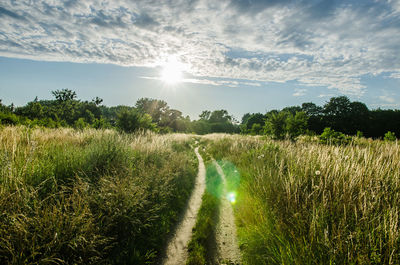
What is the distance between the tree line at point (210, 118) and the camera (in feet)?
57.2

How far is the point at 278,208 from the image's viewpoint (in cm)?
372

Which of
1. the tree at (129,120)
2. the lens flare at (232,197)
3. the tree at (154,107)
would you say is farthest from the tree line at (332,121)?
the tree at (154,107)

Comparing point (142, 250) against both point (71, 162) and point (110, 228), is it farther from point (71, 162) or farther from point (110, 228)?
point (71, 162)

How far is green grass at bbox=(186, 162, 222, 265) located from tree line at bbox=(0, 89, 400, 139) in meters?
7.15

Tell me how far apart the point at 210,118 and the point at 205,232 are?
390ft

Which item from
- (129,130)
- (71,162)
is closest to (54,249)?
(71,162)

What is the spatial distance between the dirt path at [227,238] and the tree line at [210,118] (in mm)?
7373

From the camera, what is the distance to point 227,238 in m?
4.74

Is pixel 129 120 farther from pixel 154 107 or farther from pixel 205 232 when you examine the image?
pixel 154 107

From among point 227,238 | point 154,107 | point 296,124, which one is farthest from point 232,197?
point 154,107

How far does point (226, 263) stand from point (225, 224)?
169cm

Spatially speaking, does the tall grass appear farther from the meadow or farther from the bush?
the bush

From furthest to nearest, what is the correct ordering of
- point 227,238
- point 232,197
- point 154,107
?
point 154,107 → point 232,197 → point 227,238

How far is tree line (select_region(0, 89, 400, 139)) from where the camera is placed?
57.2ft
